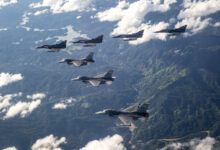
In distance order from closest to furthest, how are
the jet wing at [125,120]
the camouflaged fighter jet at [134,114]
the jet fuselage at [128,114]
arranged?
the jet wing at [125,120] < the camouflaged fighter jet at [134,114] < the jet fuselage at [128,114]

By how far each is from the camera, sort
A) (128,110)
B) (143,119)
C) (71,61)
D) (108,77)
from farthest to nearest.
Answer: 1. (71,61)
2. (108,77)
3. (128,110)
4. (143,119)

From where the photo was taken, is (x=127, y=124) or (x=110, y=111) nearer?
(x=127, y=124)

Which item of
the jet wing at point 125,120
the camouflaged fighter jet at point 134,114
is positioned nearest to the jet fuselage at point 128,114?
the camouflaged fighter jet at point 134,114

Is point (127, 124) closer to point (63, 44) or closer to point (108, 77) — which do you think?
point (108, 77)

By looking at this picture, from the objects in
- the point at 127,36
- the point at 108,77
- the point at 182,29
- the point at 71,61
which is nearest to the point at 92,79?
the point at 108,77

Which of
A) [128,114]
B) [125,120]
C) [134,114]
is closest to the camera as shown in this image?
[125,120]

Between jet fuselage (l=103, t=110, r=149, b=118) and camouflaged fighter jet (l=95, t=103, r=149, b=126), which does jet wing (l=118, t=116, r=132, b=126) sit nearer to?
camouflaged fighter jet (l=95, t=103, r=149, b=126)

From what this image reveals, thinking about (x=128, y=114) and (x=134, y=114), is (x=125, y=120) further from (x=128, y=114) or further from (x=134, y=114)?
(x=134, y=114)

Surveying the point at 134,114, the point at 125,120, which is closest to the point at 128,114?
the point at 134,114

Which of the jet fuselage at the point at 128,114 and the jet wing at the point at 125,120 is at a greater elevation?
the jet fuselage at the point at 128,114

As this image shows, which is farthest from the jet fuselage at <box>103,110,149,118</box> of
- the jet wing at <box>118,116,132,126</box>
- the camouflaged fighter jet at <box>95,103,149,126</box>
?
the jet wing at <box>118,116,132,126</box>

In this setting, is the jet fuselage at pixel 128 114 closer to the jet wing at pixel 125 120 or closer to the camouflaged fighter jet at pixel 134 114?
the camouflaged fighter jet at pixel 134 114
